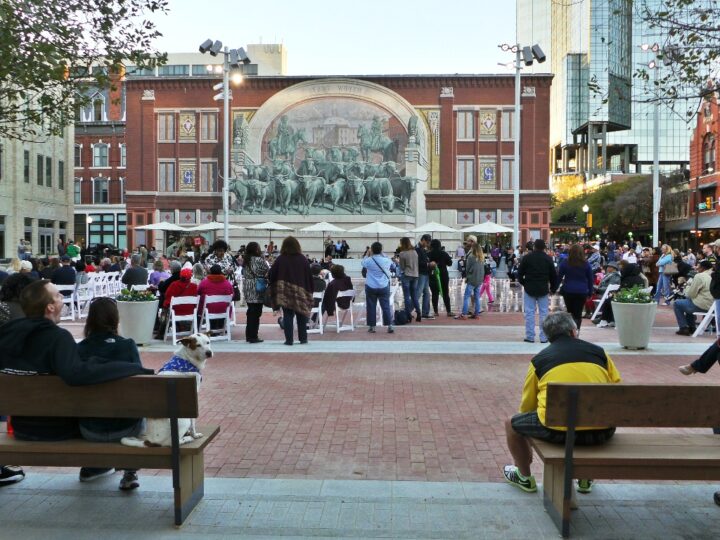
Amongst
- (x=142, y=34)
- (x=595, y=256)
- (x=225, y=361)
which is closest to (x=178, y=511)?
(x=225, y=361)

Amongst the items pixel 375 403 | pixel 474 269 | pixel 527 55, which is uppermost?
pixel 527 55

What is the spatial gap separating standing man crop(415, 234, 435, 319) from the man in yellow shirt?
1021cm

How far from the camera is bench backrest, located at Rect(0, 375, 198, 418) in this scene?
12.9ft

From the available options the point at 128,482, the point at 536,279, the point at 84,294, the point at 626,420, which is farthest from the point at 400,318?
the point at 626,420

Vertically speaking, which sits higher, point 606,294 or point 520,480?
point 606,294

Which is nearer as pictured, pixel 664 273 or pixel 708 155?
pixel 664 273

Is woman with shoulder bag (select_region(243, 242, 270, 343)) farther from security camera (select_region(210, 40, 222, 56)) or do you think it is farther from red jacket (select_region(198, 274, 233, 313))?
security camera (select_region(210, 40, 222, 56))

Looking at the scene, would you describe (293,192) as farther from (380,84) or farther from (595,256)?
(595,256)

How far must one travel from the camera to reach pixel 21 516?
4188 millimetres

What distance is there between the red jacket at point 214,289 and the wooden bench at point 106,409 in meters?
7.83

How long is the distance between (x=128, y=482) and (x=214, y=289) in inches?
296

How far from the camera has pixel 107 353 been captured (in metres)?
4.40

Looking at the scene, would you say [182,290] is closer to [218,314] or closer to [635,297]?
[218,314]

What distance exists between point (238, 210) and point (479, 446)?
38710 mm
